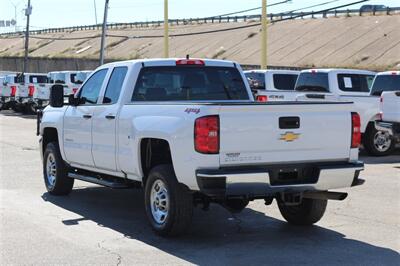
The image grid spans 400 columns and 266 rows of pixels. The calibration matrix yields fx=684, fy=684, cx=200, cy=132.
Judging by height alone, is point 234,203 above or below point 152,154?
below

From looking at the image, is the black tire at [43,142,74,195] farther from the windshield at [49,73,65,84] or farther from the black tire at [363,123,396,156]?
the windshield at [49,73,65,84]

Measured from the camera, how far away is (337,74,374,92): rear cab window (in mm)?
16641

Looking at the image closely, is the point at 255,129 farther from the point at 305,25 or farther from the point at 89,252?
the point at 305,25

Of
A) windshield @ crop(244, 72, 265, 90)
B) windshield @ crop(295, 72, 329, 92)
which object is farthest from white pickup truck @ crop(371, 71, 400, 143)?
windshield @ crop(244, 72, 265, 90)

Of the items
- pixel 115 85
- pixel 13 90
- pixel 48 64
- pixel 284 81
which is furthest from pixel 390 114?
pixel 48 64

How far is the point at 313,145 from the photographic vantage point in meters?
7.22

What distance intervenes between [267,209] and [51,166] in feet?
11.3

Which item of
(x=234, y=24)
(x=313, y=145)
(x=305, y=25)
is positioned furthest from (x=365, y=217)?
(x=234, y=24)

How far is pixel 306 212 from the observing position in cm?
812

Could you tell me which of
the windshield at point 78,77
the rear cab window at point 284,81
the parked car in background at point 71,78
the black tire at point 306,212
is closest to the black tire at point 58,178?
the black tire at point 306,212

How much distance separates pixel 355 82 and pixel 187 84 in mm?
9051

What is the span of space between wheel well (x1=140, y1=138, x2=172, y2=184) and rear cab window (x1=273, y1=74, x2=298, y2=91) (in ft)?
37.2

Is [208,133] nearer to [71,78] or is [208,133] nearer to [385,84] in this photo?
[385,84]

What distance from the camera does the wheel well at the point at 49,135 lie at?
10.5 meters
